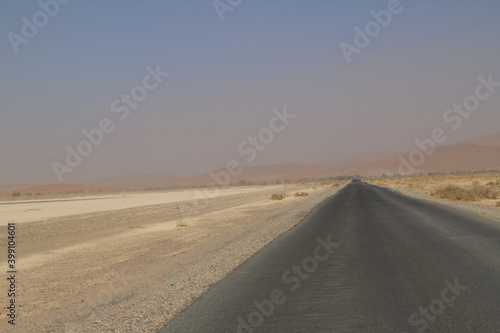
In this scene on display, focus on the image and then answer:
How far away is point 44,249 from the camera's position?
15.5 meters

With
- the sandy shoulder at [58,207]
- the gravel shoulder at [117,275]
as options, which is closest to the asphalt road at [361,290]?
the gravel shoulder at [117,275]

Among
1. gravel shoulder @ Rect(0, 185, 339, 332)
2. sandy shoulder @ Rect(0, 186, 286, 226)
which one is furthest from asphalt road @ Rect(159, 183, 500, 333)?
sandy shoulder @ Rect(0, 186, 286, 226)

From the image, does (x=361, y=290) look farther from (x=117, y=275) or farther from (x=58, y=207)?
(x=58, y=207)

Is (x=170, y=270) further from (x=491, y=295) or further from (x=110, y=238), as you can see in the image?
(x=110, y=238)

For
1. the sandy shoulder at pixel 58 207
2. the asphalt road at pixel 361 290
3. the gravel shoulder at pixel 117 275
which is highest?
the sandy shoulder at pixel 58 207

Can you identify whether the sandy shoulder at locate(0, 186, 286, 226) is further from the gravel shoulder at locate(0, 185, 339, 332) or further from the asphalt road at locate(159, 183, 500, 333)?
the asphalt road at locate(159, 183, 500, 333)

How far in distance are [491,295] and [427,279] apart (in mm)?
1208

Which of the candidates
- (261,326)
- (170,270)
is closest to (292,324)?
(261,326)

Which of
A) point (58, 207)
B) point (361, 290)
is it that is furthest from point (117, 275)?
point (58, 207)

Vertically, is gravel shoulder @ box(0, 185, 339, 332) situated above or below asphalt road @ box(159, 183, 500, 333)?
below

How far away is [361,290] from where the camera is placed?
6.80m

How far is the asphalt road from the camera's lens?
211 inches

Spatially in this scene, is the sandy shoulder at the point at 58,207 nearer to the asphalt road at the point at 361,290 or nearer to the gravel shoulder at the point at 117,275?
the gravel shoulder at the point at 117,275

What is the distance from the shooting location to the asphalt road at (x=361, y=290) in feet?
17.6
